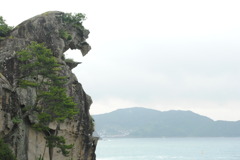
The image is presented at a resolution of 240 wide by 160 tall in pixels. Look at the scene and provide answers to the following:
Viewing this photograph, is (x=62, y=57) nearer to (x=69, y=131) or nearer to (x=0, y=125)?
(x=69, y=131)

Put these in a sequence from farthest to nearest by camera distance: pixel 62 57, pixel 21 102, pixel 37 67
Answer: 1. pixel 62 57
2. pixel 21 102
3. pixel 37 67

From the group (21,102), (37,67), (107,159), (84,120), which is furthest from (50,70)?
(107,159)

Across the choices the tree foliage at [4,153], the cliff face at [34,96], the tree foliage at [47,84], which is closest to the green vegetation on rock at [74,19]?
the cliff face at [34,96]

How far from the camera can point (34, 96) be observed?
3331cm

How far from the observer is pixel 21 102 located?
3152cm

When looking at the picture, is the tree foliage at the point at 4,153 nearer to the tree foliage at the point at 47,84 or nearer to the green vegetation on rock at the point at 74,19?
the tree foliage at the point at 47,84

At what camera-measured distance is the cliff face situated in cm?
2897

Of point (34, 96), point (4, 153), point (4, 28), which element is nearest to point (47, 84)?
point (34, 96)

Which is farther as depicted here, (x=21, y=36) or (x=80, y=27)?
(x=80, y=27)

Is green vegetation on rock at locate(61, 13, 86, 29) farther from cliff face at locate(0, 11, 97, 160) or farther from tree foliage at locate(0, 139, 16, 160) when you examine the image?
tree foliage at locate(0, 139, 16, 160)

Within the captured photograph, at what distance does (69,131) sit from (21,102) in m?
7.92

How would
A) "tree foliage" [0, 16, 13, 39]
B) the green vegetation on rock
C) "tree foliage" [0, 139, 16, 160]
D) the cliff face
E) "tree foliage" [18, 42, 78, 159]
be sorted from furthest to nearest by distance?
the green vegetation on rock → "tree foliage" [0, 16, 13, 39] → the cliff face → "tree foliage" [18, 42, 78, 159] → "tree foliage" [0, 139, 16, 160]

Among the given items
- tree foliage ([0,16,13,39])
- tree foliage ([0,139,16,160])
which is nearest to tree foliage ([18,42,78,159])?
tree foliage ([0,139,16,160])

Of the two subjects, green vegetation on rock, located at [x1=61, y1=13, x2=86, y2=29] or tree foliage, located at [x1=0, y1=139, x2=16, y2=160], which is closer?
tree foliage, located at [x1=0, y1=139, x2=16, y2=160]
